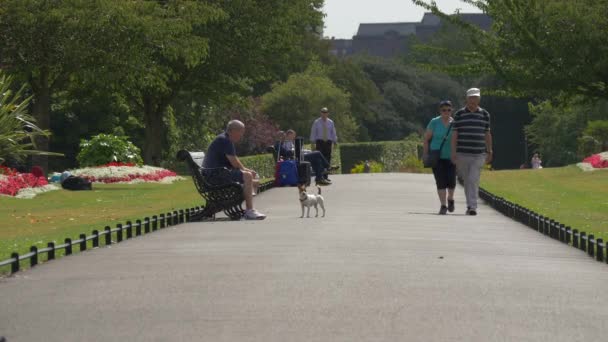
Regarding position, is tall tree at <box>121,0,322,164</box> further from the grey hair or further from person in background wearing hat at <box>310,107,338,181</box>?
the grey hair

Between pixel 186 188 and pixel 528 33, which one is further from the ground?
pixel 528 33

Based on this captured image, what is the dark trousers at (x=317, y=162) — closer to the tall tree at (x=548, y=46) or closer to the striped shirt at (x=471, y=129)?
the tall tree at (x=548, y=46)

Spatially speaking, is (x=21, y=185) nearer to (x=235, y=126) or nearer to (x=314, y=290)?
(x=235, y=126)

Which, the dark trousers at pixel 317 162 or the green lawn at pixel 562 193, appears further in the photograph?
the dark trousers at pixel 317 162

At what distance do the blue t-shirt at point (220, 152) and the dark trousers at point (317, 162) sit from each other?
43.6 feet

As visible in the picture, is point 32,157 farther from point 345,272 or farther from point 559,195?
point 345,272

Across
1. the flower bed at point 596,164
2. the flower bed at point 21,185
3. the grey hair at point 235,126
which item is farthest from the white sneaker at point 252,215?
the flower bed at point 596,164

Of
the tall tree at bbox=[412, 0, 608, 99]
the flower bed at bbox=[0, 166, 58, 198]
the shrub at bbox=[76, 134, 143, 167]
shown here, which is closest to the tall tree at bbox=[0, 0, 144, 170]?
Answer: the shrub at bbox=[76, 134, 143, 167]

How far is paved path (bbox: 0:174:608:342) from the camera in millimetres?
8750

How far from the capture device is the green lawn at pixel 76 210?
61.3ft

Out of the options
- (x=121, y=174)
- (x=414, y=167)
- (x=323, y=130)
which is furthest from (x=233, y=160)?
(x=414, y=167)

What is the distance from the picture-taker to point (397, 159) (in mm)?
79812

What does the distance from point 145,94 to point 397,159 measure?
1122 inches

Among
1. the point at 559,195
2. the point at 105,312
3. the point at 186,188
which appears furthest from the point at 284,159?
the point at 105,312
